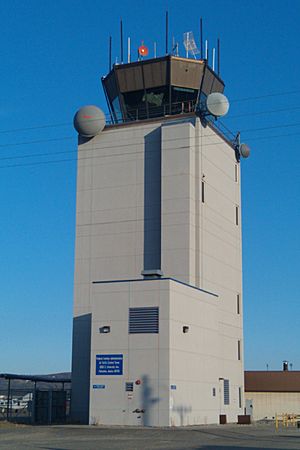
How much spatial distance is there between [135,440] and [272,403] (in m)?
48.8

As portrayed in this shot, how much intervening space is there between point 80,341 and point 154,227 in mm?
11328

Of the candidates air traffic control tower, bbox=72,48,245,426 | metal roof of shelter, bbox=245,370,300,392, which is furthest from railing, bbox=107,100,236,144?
metal roof of shelter, bbox=245,370,300,392

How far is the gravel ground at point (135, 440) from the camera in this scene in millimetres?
30953

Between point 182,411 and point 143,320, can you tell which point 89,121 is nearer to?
point 143,320

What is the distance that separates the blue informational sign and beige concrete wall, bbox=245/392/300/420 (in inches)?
1417

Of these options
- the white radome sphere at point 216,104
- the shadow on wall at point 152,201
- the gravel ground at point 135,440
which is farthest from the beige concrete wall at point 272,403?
the gravel ground at point 135,440

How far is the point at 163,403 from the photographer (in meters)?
46.2

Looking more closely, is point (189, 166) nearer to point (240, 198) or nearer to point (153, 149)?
point (153, 149)

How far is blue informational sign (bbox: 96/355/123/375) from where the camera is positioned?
47.9m

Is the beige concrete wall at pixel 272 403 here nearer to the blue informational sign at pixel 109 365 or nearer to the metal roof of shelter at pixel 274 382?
the metal roof of shelter at pixel 274 382

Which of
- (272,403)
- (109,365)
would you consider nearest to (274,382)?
(272,403)

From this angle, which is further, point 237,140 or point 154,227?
point 237,140

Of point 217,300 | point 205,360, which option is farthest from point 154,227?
point 205,360

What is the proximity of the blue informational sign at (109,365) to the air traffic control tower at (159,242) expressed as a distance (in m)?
0.07
